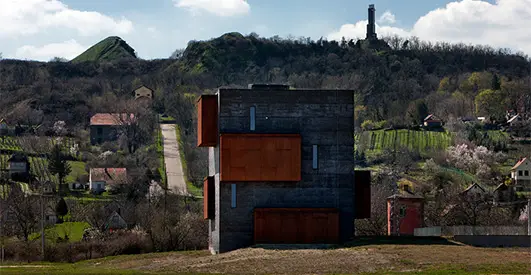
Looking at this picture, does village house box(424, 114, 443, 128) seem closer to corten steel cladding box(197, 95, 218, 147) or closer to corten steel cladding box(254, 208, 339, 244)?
corten steel cladding box(197, 95, 218, 147)

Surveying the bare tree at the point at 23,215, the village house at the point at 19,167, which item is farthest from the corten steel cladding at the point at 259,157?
the village house at the point at 19,167

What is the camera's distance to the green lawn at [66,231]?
68938mm

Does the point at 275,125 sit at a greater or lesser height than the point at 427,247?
greater

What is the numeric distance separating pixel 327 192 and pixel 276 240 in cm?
349

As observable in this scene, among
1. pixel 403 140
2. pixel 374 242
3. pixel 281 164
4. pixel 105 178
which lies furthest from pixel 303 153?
pixel 403 140

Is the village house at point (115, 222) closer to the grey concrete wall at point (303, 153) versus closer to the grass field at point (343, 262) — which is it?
the grey concrete wall at point (303, 153)

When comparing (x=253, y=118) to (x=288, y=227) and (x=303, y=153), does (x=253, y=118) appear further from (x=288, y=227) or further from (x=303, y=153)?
(x=288, y=227)

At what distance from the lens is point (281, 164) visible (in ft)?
165

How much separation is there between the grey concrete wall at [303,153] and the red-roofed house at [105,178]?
5837cm

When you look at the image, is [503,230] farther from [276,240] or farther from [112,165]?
[112,165]

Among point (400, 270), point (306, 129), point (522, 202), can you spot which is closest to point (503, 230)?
point (306, 129)

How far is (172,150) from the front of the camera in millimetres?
143500

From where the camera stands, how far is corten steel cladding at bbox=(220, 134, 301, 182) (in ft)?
165

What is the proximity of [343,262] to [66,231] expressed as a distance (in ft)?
126
